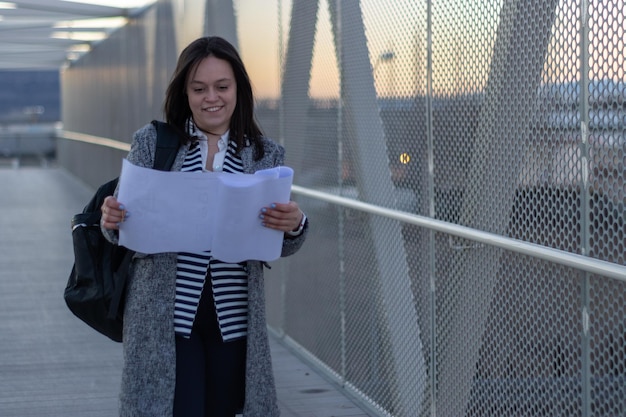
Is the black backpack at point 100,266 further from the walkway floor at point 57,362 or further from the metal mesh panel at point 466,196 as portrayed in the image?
the walkway floor at point 57,362

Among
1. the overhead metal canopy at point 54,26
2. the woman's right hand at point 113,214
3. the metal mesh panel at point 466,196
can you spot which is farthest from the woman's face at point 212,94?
the overhead metal canopy at point 54,26

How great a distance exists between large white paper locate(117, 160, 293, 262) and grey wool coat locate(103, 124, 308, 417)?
83mm

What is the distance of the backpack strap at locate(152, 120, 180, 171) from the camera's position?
3.15 metres

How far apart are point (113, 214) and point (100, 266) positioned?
270mm

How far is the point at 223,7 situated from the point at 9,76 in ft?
191

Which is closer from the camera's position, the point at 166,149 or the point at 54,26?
the point at 166,149

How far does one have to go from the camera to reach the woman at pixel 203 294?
311 centimetres

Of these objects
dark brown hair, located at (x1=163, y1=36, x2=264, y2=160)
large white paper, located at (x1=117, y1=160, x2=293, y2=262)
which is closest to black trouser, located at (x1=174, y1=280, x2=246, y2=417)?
large white paper, located at (x1=117, y1=160, x2=293, y2=262)

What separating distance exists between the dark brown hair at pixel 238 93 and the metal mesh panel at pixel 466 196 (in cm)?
93

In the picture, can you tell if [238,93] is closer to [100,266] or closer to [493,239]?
[100,266]

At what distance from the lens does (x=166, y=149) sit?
3.17 m

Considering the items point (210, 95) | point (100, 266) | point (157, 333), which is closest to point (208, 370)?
point (157, 333)

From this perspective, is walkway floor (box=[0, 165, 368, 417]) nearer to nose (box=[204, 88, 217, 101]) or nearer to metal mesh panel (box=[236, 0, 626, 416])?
metal mesh panel (box=[236, 0, 626, 416])

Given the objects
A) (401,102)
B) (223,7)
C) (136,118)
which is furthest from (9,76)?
(401,102)
